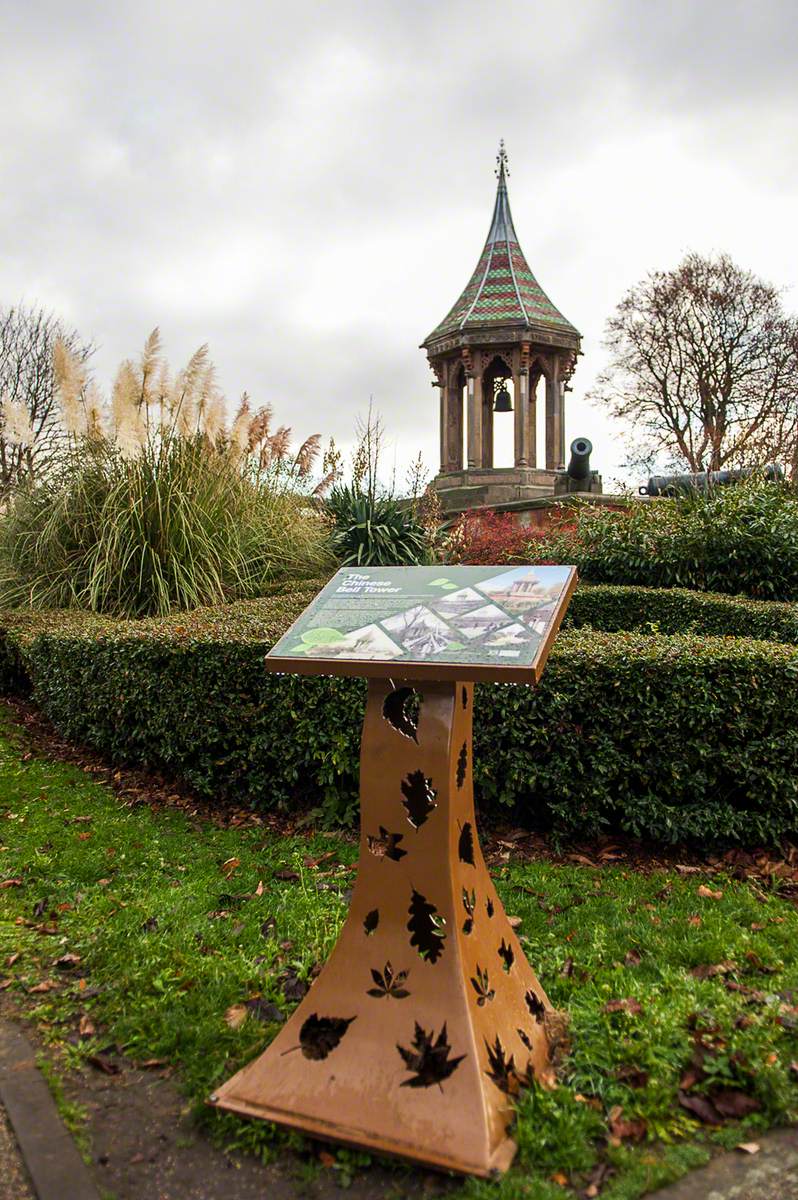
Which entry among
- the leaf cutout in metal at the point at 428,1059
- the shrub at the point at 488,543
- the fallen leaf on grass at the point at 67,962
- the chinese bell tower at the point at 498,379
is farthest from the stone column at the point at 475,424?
the leaf cutout in metal at the point at 428,1059

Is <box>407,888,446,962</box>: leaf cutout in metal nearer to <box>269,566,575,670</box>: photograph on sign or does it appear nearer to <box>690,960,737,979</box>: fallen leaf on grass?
<box>269,566,575,670</box>: photograph on sign

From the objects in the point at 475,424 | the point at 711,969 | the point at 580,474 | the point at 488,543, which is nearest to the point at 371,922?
the point at 711,969

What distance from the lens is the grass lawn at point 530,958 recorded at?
2.32m

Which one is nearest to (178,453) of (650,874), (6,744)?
(6,744)

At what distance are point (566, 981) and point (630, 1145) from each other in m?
0.78

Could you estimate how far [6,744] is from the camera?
21.1ft

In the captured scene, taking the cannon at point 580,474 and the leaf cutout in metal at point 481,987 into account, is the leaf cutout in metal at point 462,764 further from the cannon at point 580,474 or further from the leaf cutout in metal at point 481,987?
the cannon at point 580,474

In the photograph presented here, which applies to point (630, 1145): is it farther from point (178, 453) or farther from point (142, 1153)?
point (178, 453)

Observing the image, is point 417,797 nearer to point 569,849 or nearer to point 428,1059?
point 428,1059

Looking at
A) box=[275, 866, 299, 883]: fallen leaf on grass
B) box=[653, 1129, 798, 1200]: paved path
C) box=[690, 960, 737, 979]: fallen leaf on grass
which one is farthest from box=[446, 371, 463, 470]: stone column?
box=[653, 1129, 798, 1200]: paved path

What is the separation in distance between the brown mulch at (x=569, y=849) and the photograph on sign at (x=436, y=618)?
181 centimetres

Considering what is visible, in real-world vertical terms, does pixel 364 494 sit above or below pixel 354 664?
above

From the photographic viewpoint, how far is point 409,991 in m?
2.49

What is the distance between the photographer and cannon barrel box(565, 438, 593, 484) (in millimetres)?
15023
